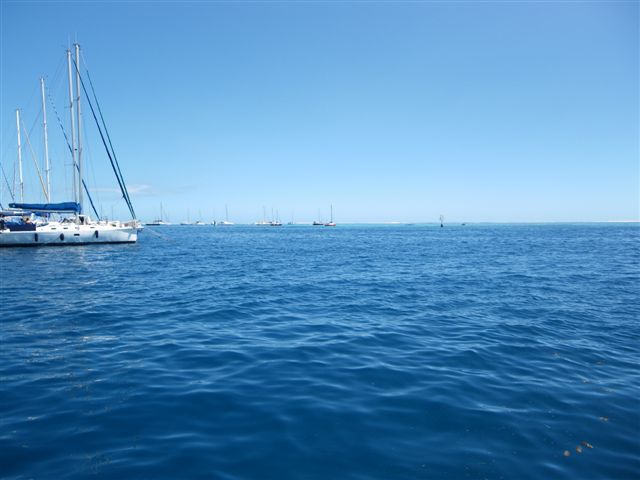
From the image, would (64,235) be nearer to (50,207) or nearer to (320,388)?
(50,207)

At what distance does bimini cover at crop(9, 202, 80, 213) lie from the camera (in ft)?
140

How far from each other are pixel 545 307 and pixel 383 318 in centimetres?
706

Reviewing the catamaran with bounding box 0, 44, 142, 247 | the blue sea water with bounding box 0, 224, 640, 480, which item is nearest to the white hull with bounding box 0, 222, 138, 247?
the catamaran with bounding box 0, 44, 142, 247

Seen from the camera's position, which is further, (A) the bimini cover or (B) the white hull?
(A) the bimini cover

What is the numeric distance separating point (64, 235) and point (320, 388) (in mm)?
47139

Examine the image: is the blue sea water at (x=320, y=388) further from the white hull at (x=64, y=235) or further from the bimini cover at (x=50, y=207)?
the bimini cover at (x=50, y=207)

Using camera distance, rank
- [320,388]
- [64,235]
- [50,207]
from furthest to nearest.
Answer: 1. [50,207]
2. [64,235]
3. [320,388]

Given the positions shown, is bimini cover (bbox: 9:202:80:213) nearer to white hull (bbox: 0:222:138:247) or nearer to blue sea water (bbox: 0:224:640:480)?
white hull (bbox: 0:222:138:247)

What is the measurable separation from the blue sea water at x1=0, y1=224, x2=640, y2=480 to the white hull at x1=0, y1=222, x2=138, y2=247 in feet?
105

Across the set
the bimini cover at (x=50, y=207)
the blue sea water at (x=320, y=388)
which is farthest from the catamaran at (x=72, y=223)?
the blue sea water at (x=320, y=388)

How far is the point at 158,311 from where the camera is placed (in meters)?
13.6

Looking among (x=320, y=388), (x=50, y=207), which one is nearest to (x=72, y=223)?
(x=50, y=207)

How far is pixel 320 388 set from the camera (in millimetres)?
7086

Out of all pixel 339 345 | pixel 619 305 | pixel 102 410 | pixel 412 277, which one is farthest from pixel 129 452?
pixel 412 277
